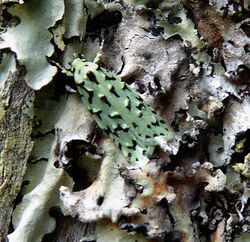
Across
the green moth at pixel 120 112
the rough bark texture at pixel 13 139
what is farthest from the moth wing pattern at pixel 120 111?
the rough bark texture at pixel 13 139

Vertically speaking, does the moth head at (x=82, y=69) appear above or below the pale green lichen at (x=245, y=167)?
above

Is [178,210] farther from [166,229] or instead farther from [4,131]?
[4,131]

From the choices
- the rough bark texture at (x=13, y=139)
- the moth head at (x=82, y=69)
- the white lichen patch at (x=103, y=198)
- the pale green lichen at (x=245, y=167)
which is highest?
the moth head at (x=82, y=69)

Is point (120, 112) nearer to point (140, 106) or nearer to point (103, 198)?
point (140, 106)

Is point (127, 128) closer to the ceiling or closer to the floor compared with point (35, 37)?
closer to the floor

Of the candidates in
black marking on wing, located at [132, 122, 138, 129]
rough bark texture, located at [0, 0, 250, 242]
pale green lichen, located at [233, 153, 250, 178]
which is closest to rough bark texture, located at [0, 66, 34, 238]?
rough bark texture, located at [0, 0, 250, 242]

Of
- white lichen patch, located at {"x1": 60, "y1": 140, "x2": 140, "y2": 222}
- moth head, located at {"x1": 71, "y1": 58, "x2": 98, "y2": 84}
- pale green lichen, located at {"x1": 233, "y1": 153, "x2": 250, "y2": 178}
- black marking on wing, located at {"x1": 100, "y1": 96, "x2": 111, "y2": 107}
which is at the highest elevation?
moth head, located at {"x1": 71, "y1": 58, "x2": 98, "y2": 84}

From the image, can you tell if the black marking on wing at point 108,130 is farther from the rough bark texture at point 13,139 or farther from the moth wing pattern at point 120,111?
the rough bark texture at point 13,139

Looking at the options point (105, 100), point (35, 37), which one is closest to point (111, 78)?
point (105, 100)

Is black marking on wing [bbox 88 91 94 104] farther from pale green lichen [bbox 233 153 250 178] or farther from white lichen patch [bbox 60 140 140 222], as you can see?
pale green lichen [bbox 233 153 250 178]
